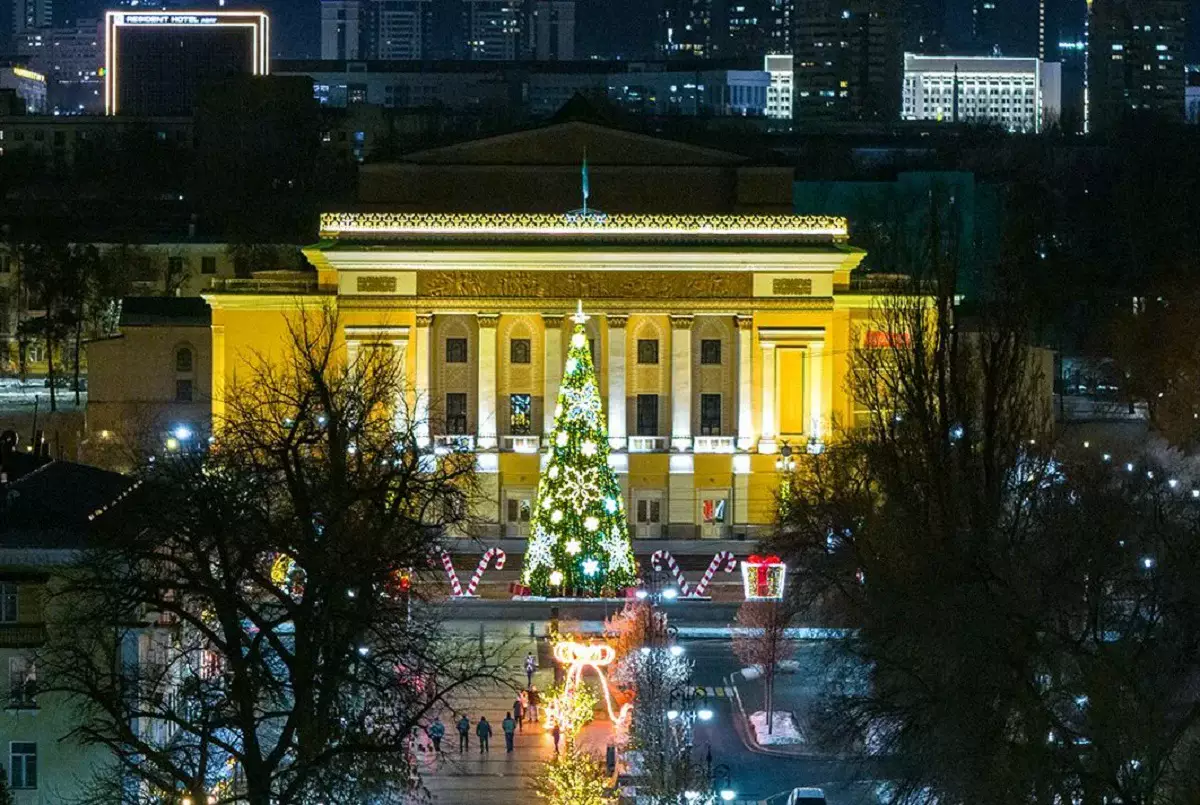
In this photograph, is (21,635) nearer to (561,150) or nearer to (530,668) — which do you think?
(530,668)

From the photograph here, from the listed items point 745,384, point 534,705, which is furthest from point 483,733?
point 745,384

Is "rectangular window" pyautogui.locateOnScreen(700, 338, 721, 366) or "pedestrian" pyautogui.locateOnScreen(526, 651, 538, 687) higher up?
"rectangular window" pyautogui.locateOnScreen(700, 338, 721, 366)

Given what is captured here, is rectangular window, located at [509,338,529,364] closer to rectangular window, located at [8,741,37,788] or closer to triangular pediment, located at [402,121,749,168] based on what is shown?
triangular pediment, located at [402,121,749,168]

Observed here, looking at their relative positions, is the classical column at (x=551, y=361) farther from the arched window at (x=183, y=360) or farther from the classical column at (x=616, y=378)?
the arched window at (x=183, y=360)

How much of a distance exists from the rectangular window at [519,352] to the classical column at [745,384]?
4.50 m

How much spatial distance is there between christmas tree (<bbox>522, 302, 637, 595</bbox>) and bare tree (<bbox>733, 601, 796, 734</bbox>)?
2.90 metres

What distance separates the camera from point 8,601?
4509cm

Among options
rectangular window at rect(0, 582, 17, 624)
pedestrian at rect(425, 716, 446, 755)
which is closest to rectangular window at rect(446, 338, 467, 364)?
pedestrian at rect(425, 716, 446, 755)

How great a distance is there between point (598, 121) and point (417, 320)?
642 cm

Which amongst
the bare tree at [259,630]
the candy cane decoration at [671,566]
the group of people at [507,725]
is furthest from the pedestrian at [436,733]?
the candy cane decoration at [671,566]

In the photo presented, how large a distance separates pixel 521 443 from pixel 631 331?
3.38 metres

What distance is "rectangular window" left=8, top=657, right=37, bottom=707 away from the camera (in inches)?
1736

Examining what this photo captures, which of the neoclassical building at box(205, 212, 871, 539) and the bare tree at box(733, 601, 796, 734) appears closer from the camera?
the bare tree at box(733, 601, 796, 734)

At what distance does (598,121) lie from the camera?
7738 cm
